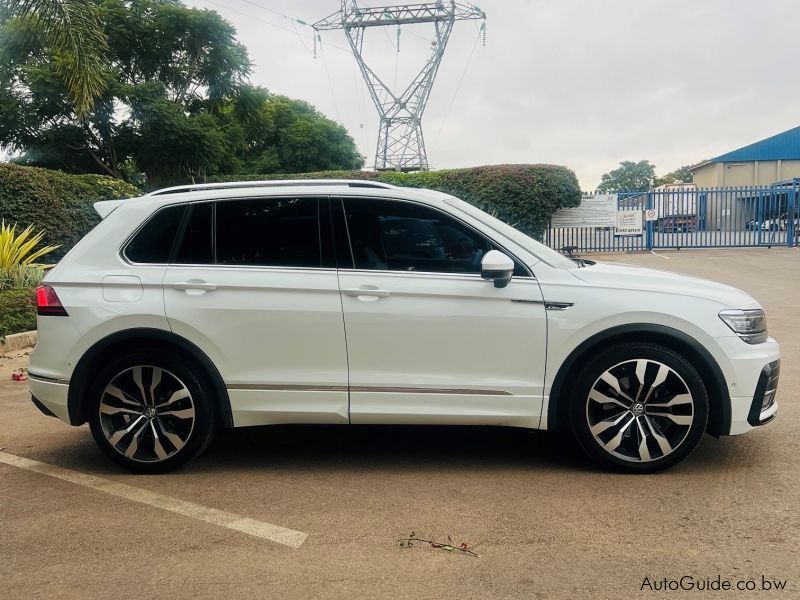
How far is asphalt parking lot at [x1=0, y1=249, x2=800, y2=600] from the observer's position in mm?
3150

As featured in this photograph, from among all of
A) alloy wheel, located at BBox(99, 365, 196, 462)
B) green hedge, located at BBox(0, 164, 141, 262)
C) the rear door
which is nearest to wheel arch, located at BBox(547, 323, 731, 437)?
the rear door

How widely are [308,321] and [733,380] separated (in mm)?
2434

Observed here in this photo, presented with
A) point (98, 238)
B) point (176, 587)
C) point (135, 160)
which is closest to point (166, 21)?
point (135, 160)

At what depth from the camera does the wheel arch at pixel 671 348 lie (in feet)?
13.8

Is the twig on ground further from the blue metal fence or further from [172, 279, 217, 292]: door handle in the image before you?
the blue metal fence

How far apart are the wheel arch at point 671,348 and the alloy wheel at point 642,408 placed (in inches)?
5.4

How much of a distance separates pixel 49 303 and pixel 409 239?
223 cm

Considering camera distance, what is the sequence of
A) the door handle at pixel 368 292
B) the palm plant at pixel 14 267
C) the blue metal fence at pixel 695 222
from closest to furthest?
the door handle at pixel 368 292 < the palm plant at pixel 14 267 < the blue metal fence at pixel 695 222

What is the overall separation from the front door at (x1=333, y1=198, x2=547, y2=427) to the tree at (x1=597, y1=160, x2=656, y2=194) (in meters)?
123

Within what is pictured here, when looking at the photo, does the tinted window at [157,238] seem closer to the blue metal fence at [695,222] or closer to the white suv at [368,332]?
the white suv at [368,332]

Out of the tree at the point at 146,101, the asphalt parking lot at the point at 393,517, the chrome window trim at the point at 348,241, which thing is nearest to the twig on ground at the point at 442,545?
the asphalt parking lot at the point at 393,517

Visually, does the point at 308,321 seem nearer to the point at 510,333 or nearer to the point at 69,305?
the point at 510,333

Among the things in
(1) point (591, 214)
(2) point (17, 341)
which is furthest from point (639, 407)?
(1) point (591, 214)

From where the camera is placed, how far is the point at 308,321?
434 centimetres
